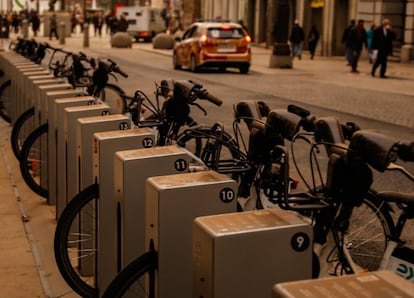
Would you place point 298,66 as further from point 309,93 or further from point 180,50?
point 309,93

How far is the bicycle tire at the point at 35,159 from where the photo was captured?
8.17 meters

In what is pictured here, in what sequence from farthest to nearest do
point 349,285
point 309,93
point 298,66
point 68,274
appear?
point 298,66 < point 309,93 < point 68,274 < point 349,285

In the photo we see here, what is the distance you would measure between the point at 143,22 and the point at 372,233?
50993 millimetres

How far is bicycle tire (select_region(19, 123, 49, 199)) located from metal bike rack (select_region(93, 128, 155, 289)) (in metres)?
2.79

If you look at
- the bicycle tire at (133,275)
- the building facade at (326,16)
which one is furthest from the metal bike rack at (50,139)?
the building facade at (326,16)

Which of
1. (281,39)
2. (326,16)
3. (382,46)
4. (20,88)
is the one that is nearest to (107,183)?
(20,88)

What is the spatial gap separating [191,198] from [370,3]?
32.2 m

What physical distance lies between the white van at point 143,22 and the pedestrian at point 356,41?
2540 centimetres

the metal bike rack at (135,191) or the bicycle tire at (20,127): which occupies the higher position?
the metal bike rack at (135,191)

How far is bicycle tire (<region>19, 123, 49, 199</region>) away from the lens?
817 cm

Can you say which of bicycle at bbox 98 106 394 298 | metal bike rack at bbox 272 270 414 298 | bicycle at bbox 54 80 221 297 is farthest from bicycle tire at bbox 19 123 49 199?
metal bike rack at bbox 272 270 414 298

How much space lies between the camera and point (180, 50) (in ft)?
96.0

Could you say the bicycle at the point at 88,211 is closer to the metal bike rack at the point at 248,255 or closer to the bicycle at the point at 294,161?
the bicycle at the point at 294,161

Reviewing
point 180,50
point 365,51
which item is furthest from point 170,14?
point 180,50
